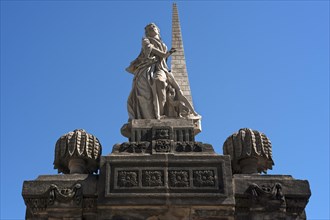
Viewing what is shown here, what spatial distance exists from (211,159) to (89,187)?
227 centimetres

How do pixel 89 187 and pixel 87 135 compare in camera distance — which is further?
pixel 87 135

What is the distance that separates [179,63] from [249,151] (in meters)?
9.82

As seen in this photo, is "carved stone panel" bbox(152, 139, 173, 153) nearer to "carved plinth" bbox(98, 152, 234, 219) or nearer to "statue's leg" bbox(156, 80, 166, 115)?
"carved plinth" bbox(98, 152, 234, 219)

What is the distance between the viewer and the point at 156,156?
9984 mm

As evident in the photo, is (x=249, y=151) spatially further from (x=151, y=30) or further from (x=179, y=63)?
(x=179, y=63)

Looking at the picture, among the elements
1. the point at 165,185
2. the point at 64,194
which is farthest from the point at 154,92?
the point at 64,194

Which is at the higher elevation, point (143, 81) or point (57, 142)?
point (143, 81)

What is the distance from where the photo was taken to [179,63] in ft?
65.2

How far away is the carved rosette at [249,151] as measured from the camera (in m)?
10.5

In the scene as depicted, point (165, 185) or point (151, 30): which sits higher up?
point (151, 30)

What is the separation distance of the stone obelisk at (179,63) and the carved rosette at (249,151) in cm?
704

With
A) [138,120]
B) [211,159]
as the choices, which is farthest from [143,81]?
[211,159]

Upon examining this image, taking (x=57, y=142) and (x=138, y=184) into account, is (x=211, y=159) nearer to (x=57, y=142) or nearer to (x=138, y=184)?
(x=138, y=184)

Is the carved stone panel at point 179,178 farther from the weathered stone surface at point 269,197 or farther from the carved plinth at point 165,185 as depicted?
the weathered stone surface at point 269,197
